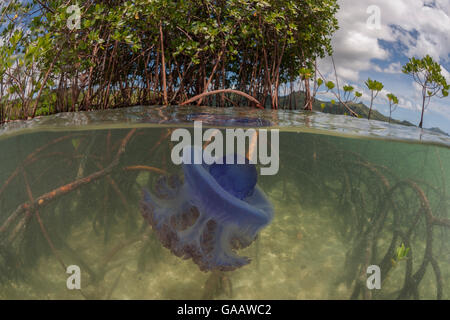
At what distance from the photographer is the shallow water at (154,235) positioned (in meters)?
2.81

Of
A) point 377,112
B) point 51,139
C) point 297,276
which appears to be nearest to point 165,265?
point 297,276

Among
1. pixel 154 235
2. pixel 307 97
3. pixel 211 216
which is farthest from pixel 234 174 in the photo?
pixel 307 97

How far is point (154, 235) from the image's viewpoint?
3092 millimetres

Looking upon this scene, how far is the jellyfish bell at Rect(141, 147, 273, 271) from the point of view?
151cm

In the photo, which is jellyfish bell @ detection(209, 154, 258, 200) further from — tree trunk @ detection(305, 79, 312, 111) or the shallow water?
tree trunk @ detection(305, 79, 312, 111)

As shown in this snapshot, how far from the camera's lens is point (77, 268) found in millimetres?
2850

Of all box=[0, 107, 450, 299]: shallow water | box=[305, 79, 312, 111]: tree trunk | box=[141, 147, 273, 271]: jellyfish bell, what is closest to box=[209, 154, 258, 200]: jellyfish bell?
box=[141, 147, 273, 271]: jellyfish bell

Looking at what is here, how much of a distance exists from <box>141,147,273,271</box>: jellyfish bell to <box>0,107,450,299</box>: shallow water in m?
0.26

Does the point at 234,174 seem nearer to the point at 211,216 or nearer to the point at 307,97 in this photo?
the point at 211,216

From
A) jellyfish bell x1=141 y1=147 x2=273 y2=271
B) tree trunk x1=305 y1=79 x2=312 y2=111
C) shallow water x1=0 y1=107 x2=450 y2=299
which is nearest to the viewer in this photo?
jellyfish bell x1=141 y1=147 x2=273 y2=271

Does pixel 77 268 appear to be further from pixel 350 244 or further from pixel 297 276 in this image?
pixel 350 244

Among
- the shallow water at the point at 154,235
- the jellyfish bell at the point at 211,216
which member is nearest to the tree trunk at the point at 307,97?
the shallow water at the point at 154,235

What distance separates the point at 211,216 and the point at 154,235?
1.71 meters

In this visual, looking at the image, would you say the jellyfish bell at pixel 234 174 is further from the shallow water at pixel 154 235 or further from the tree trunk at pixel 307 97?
the tree trunk at pixel 307 97
